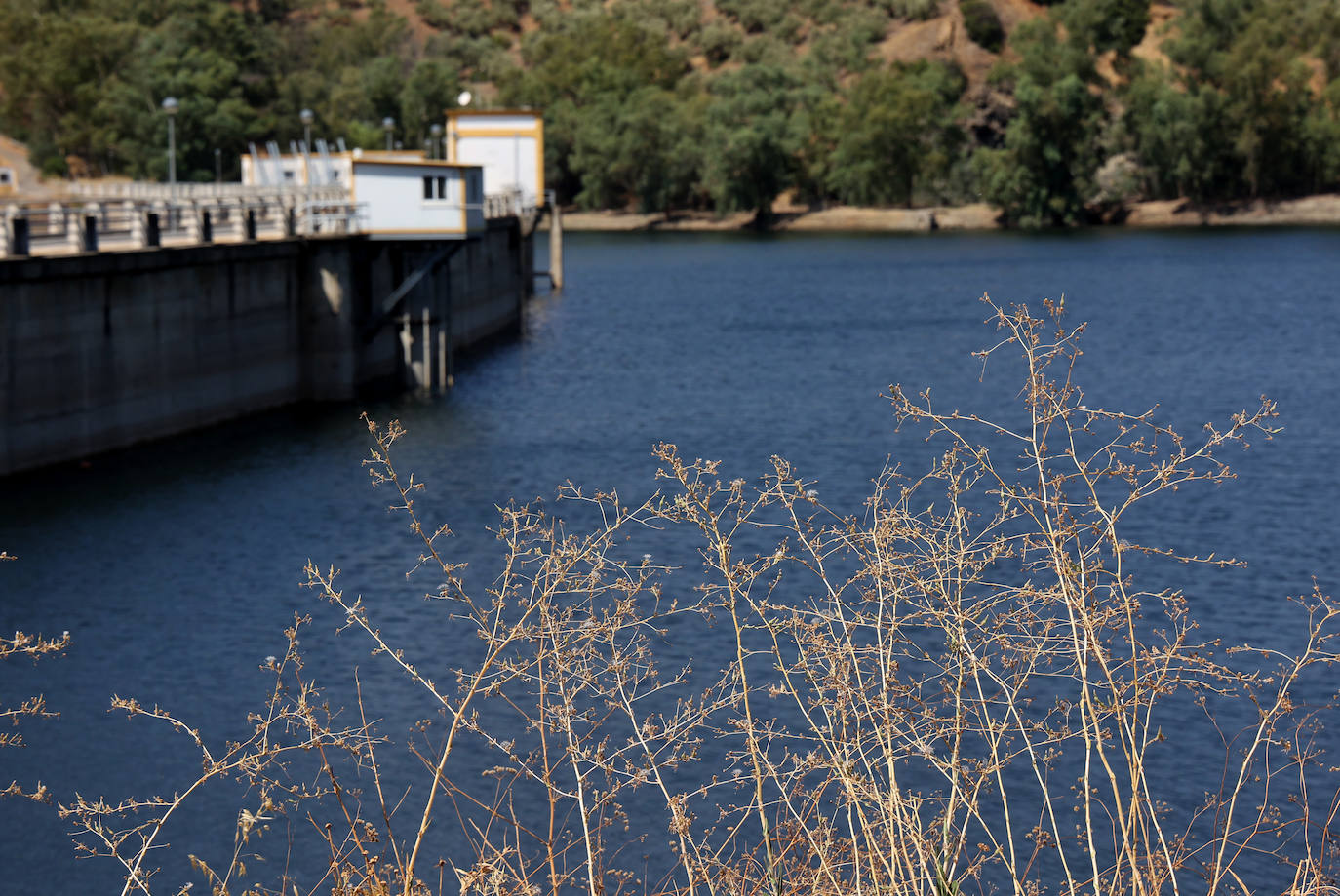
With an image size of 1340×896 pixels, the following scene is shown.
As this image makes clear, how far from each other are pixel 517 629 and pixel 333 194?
60.5 metres

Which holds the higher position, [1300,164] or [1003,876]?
[1300,164]

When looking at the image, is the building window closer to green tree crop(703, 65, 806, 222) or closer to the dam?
the dam

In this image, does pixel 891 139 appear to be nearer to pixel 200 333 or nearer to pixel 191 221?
pixel 191 221

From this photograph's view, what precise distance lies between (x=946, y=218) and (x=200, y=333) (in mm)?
101031

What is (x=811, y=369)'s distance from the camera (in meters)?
50.4

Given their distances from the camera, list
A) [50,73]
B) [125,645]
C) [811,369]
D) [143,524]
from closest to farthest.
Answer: [125,645]
[143,524]
[811,369]
[50,73]

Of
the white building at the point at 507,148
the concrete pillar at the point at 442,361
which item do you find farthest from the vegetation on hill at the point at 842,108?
the concrete pillar at the point at 442,361

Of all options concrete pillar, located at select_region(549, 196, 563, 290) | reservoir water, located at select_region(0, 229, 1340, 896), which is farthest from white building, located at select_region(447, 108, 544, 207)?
reservoir water, located at select_region(0, 229, 1340, 896)

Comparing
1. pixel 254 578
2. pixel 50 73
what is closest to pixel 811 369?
pixel 254 578

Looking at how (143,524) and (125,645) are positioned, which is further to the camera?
(143,524)

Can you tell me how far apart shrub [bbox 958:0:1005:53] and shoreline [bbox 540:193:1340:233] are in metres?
36.5

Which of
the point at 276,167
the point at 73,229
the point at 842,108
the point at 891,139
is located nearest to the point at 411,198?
the point at 73,229

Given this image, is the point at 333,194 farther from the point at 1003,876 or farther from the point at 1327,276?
the point at 1003,876

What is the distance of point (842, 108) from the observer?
455ft
